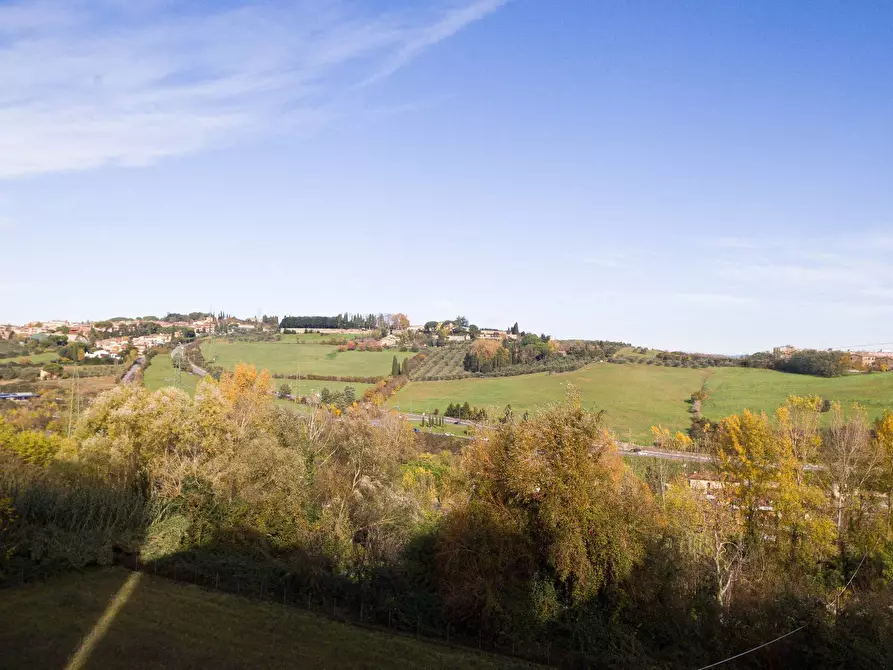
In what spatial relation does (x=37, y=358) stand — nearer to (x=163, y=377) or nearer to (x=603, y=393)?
(x=163, y=377)

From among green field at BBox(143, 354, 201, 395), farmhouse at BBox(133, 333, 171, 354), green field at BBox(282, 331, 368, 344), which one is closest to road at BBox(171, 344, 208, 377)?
green field at BBox(143, 354, 201, 395)

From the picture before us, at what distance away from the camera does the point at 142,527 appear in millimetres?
22969

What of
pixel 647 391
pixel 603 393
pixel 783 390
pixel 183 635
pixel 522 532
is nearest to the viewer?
pixel 183 635

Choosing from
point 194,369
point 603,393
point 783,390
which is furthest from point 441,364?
point 783,390

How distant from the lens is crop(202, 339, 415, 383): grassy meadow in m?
95.2

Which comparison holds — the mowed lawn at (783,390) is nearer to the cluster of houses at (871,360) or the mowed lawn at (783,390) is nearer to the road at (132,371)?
the cluster of houses at (871,360)

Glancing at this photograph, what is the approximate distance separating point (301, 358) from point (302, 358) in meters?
0.18

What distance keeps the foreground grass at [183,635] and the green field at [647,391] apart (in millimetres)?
42295

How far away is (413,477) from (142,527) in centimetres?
1923

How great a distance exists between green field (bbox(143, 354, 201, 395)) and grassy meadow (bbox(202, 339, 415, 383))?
24.1 feet

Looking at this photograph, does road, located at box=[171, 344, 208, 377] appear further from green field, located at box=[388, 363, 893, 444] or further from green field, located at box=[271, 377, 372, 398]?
green field, located at box=[388, 363, 893, 444]

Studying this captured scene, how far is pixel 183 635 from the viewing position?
16.4m

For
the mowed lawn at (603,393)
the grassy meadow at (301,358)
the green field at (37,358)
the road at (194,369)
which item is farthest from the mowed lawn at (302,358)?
the green field at (37,358)

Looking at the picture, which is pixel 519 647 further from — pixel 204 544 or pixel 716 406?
pixel 716 406
